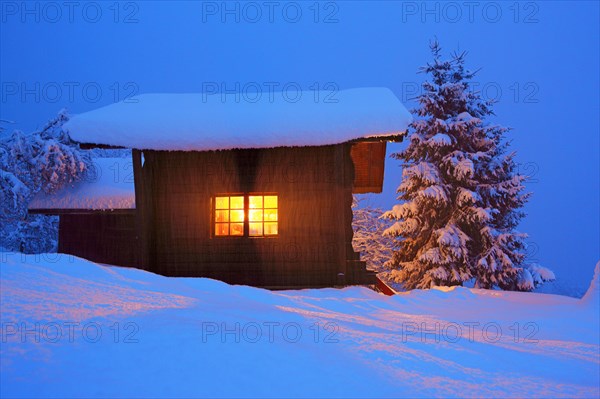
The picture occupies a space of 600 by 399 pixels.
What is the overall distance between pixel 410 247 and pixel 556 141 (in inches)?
6536

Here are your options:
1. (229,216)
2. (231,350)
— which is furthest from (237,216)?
(231,350)

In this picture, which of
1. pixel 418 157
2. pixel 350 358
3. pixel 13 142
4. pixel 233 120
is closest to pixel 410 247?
pixel 418 157

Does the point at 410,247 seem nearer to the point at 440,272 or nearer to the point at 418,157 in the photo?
the point at 440,272

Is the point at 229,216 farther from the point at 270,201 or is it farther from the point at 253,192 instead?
the point at 270,201

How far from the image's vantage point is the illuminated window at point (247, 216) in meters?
11.1

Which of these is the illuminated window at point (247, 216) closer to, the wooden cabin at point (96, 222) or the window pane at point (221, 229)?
the window pane at point (221, 229)

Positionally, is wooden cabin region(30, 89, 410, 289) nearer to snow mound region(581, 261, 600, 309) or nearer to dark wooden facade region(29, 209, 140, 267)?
snow mound region(581, 261, 600, 309)

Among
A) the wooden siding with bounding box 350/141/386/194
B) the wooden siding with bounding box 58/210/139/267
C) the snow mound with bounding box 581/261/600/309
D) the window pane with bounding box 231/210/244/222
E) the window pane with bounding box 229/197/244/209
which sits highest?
the wooden siding with bounding box 350/141/386/194

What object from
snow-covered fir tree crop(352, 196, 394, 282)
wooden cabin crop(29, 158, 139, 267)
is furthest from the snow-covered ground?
snow-covered fir tree crop(352, 196, 394, 282)

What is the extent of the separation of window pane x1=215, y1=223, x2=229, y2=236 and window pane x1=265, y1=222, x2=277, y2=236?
3.20 ft

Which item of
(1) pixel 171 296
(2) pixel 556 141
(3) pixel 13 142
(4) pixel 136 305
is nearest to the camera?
(4) pixel 136 305

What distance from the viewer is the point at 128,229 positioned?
15.8 meters

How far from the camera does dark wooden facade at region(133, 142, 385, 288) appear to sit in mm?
10805

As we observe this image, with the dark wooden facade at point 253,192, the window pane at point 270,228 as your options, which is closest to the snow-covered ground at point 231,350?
the dark wooden facade at point 253,192
